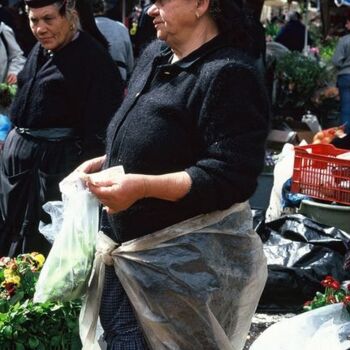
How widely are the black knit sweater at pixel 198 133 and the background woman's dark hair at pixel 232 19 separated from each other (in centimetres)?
5

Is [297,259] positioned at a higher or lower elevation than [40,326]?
lower

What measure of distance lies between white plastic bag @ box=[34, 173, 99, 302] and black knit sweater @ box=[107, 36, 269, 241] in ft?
0.47

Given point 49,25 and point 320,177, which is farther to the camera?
point 320,177

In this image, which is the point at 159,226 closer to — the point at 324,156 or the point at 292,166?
the point at 324,156

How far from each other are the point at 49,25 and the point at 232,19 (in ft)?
5.48

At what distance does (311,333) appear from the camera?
3.46m

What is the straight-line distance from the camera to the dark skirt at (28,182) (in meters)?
4.57

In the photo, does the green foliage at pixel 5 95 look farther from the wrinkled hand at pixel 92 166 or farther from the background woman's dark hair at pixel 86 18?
the wrinkled hand at pixel 92 166

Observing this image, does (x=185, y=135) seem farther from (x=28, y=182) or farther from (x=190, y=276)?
(x=28, y=182)

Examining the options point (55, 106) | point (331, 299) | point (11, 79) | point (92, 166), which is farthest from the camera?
point (11, 79)

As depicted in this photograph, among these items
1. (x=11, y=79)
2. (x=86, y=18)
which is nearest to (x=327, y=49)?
(x=11, y=79)

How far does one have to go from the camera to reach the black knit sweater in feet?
9.14

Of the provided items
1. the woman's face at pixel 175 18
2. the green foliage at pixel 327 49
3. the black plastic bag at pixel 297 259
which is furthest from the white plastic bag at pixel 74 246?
the green foliage at pixel 327 49

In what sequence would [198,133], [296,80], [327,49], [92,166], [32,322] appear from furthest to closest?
[327,49], [296,80], [32,322], [92,166], [198,133]
